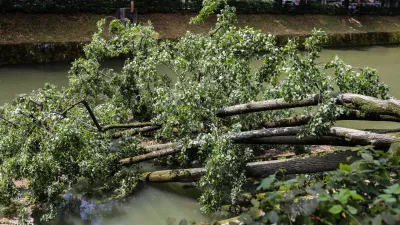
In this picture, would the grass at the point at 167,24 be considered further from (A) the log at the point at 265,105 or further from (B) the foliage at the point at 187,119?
(A) the log at the point at 265,105

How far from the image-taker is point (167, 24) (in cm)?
2177

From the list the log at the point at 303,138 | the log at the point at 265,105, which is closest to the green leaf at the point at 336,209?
the log at the point at 303,138

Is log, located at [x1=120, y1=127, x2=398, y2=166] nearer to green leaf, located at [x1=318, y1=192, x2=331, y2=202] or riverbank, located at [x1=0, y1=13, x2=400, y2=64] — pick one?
green leaf, located at [x1=318, y1=192, x2=331, y2=202]

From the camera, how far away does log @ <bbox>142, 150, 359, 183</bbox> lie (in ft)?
20.3

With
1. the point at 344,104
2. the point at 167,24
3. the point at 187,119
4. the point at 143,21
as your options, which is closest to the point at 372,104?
the point at 344,104

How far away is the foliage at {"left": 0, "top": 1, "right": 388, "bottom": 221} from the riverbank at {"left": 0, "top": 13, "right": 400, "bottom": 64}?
9055mm

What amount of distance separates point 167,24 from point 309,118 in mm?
15960

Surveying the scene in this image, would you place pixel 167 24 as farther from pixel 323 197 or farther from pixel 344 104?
pixel 323 197

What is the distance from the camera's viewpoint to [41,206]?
274 inches

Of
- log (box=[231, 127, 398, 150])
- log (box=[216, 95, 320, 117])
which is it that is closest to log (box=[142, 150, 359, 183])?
log (box=[231, 127, 398, 150])

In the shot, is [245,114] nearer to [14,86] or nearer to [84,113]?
[84,113]

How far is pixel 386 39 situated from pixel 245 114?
2255 cm

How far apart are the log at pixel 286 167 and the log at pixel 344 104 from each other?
2.25ft

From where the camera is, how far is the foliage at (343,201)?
8.85 ft
